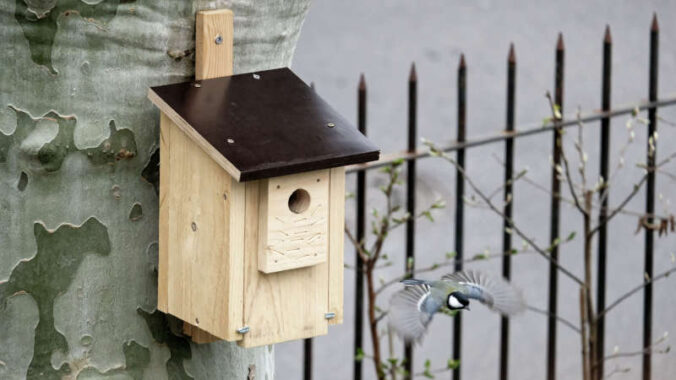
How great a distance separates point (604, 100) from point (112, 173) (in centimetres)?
268

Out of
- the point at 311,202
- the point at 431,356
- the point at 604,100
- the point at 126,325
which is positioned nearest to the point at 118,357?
the point at 126,325

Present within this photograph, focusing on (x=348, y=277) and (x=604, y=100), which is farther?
(x=348, y=277)

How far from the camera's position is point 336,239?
2.43 m

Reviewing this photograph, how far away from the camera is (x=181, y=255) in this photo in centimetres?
232

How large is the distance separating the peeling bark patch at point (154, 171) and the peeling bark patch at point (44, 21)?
0.26 metres

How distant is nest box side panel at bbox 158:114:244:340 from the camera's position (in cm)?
225

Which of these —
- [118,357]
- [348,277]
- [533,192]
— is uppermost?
[533,192]

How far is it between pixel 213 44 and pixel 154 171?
0.86ft

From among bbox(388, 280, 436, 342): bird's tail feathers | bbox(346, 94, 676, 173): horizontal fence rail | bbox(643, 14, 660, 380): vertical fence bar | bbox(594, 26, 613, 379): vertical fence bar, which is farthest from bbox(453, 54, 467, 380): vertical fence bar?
bbox(388, 280, 436, 342): bird's tail feathers

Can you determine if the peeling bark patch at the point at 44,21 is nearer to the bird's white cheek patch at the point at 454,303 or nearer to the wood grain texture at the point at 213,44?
the wood grain texture at the point at 213,44

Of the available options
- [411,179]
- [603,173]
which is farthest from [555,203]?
[411,179]

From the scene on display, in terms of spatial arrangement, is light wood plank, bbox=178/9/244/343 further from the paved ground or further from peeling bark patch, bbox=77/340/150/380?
the paved ground

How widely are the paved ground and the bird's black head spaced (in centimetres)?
325

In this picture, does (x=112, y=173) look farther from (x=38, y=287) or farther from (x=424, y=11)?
(x=424, y=11)
